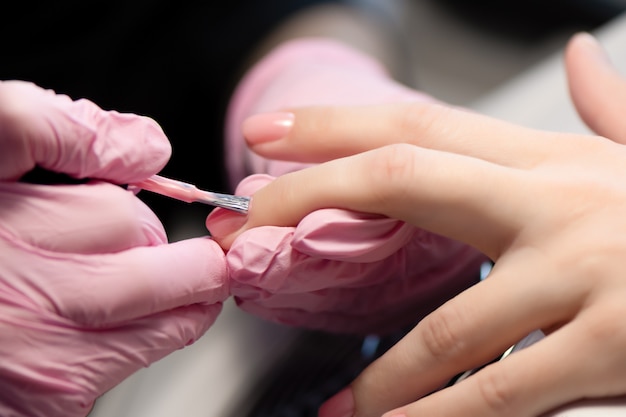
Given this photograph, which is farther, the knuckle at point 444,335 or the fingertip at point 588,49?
the fingertip at point 588,49

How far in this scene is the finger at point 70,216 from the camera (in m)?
0.35

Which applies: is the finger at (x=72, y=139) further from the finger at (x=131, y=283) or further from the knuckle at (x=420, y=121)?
the knuckle at (x=420, y=121)

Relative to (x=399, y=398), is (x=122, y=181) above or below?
above

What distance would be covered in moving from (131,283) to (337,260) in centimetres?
12

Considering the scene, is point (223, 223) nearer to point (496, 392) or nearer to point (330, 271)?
point (330, 271)

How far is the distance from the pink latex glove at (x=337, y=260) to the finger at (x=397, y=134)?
0.05 ft

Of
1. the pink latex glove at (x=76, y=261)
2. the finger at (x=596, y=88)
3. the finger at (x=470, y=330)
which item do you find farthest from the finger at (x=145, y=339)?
the finger at (x=596, y=88)

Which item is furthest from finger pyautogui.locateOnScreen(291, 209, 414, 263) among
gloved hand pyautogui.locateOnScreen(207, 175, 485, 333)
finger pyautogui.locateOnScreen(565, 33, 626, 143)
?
finger pyautogui.locateOnScreen(565, 33, 626, 143)

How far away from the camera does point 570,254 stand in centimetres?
38

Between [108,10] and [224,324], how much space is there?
0.36 meters

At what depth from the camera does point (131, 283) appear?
1.18 feet

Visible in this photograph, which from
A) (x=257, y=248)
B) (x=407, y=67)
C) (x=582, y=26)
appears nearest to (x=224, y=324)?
(x=257, y=248)

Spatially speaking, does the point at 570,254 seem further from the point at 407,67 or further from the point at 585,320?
the point at 407,67

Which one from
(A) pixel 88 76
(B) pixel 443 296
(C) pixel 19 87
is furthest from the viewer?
(A) pixel 88 76
